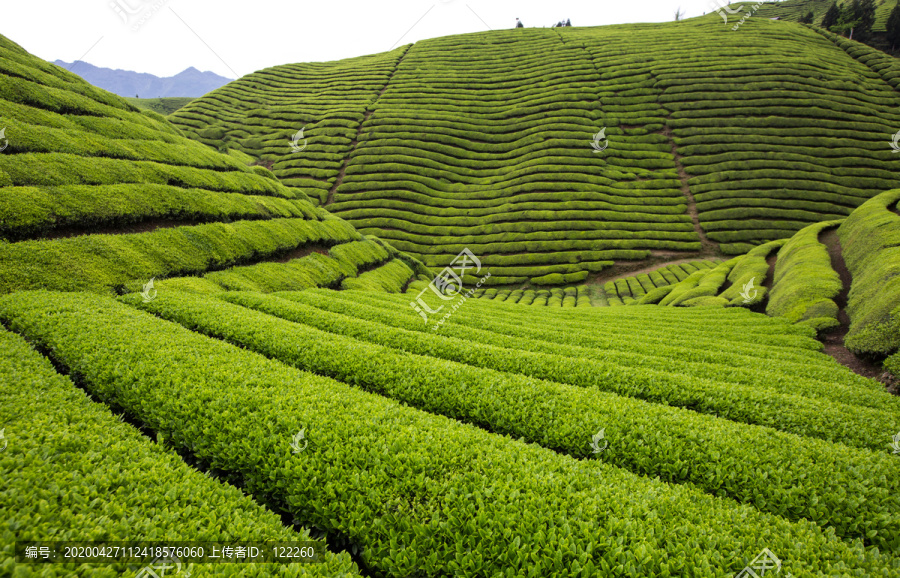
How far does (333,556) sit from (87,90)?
31578mm

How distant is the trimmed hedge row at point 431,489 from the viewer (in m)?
4.25

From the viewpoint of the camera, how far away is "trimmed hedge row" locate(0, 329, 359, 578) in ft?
12.1

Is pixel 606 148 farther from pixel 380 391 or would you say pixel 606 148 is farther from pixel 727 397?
pixel 380 391

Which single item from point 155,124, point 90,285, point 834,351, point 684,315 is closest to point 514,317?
point 684,315

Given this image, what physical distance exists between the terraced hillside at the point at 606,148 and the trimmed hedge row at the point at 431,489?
38.0m

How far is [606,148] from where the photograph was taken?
58656 millimetres

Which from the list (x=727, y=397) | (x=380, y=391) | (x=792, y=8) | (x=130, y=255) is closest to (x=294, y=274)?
(x=130, y=255)

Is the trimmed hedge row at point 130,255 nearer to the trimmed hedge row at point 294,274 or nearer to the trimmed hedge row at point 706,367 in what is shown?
the trimmed hedge row at point 294,274

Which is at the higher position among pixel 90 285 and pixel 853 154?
pixel 90 285

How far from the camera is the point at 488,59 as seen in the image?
88.9 meters

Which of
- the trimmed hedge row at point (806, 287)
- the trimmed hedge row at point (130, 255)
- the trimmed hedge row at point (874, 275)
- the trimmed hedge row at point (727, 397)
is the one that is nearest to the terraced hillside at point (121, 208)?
the trimmed hedge row at point (130, 255)

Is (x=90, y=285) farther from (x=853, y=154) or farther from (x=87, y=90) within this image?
(x=853, y=154)

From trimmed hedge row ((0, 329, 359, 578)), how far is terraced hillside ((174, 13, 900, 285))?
40.1 m

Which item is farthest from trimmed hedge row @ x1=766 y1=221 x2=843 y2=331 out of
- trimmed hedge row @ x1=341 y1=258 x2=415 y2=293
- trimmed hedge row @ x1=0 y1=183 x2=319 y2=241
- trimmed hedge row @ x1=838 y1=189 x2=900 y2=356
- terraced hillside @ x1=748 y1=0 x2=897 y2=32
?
terraced hillside @ x1=748 y1=0 x2=897 y2=32
